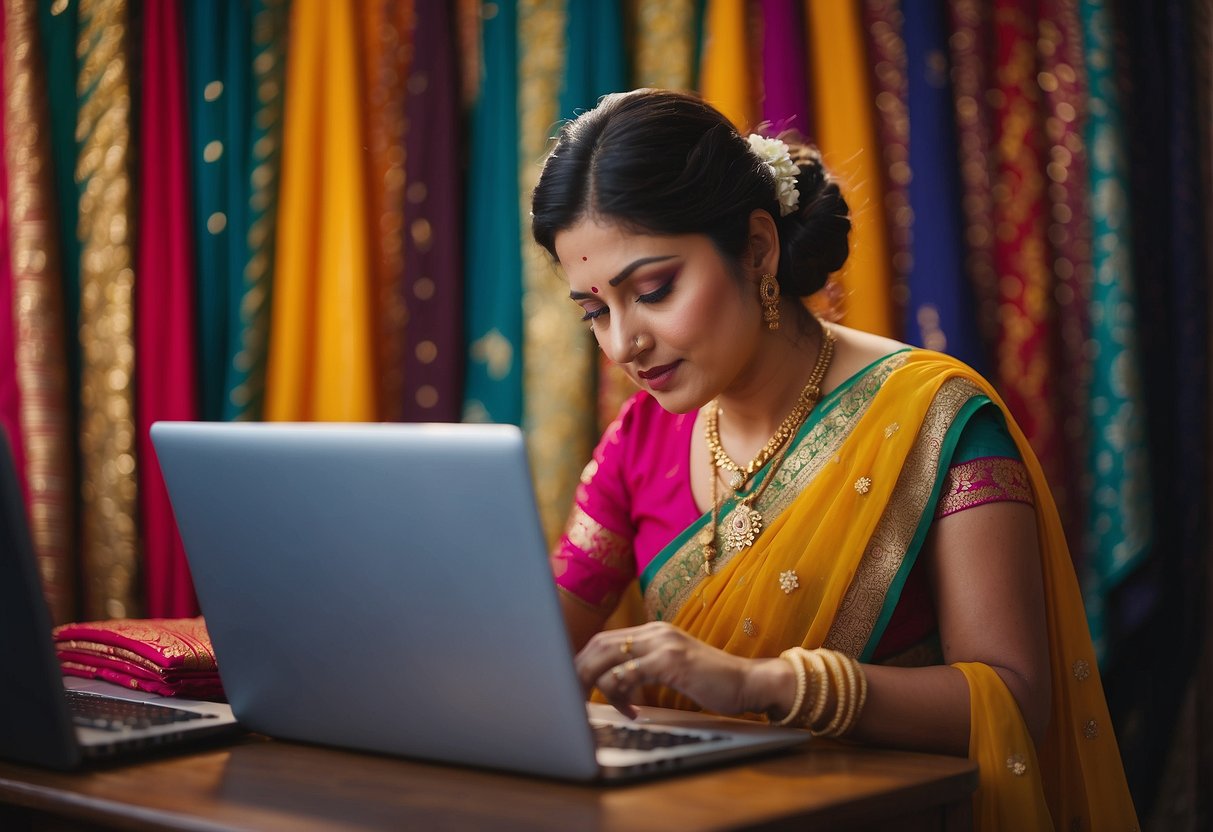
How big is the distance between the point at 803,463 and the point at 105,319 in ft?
3.99

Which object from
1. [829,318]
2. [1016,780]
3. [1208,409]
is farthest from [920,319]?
[1016,780]

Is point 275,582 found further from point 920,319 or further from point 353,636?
point 920,319

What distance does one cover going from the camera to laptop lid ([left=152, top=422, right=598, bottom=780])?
0.88 m

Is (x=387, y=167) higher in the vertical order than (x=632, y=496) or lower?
higher

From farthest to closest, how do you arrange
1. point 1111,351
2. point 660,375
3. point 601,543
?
1. point 1111,351
2. point 601,543
3. point 660,375

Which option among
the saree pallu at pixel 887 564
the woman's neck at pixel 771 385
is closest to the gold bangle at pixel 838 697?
the saree pallu at pixel 887 564

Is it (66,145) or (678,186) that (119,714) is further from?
(66,145)

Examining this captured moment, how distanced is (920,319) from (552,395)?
59cm

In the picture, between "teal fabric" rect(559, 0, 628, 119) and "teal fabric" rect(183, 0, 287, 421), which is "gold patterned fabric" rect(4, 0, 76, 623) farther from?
"teal fabric" rect(559, 0, 628, 119)

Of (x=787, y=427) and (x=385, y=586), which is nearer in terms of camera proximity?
(x=385, y=586)

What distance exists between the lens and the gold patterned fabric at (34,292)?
2.02 meters

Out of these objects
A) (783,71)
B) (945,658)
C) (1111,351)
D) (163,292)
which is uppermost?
(783,71)

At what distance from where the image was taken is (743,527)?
147 centimetres

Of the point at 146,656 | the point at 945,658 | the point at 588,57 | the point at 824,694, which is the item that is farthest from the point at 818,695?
the point at 588,57
